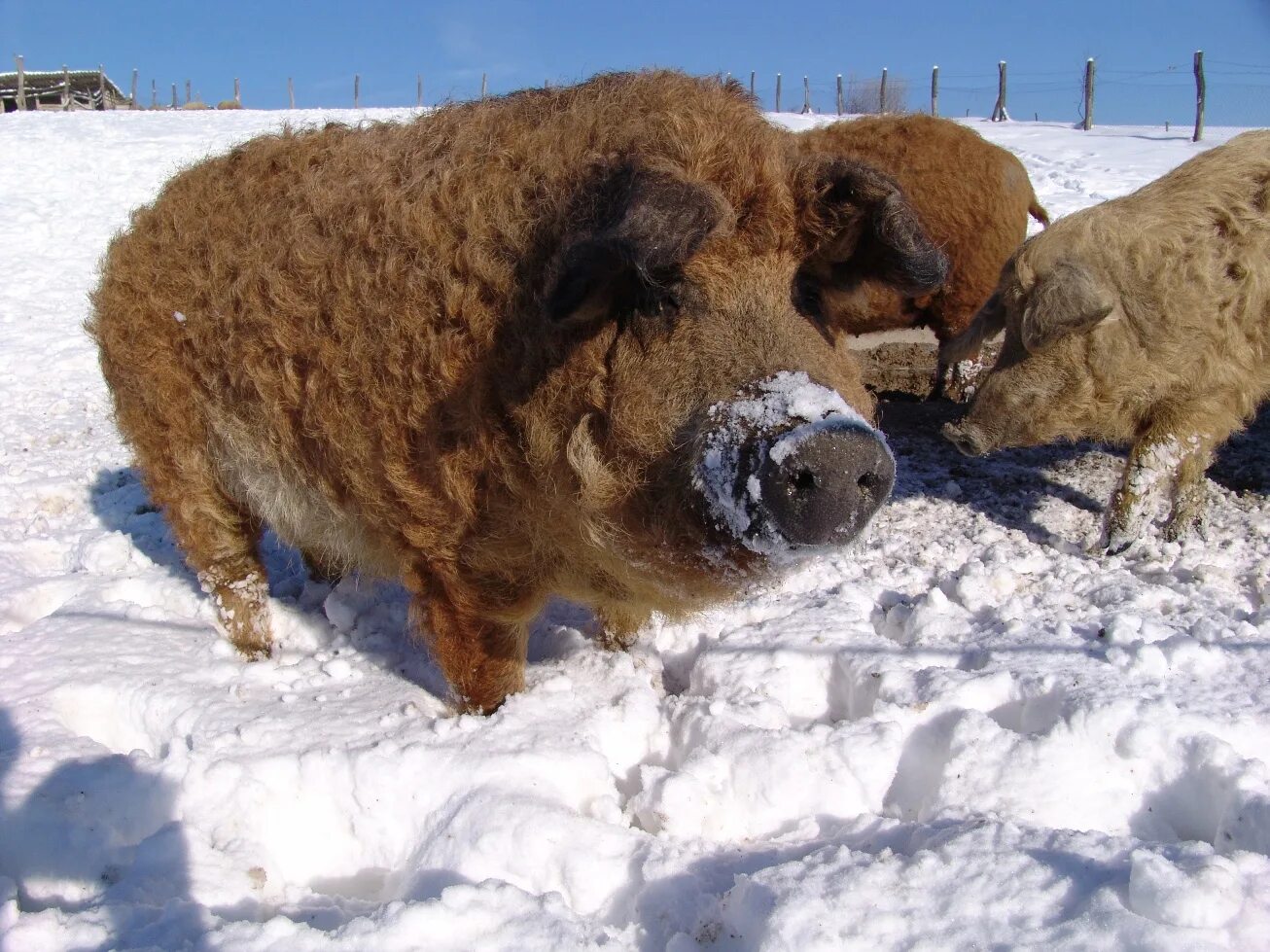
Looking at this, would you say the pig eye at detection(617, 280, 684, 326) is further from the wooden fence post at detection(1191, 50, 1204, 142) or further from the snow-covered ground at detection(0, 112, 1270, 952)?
the wooden fence post at detection(1191, 50, 1204, 142)

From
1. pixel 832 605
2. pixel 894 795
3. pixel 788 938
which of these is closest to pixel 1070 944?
pixel 788 938

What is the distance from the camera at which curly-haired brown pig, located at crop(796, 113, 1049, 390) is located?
6.73m

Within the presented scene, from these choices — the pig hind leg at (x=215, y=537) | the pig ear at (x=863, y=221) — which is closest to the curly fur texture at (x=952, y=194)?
the pig ear at (x=863, y=221)

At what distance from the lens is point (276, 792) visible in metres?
2.48

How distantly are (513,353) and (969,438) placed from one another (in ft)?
10.9

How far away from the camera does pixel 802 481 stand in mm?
1821

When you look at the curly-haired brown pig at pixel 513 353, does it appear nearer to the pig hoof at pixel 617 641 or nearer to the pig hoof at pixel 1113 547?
the pig hoof at pixel 617 641

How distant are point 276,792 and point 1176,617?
3449 mm

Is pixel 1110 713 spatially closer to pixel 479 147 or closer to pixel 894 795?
pixel 894 795

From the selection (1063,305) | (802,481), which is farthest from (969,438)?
(802,481)

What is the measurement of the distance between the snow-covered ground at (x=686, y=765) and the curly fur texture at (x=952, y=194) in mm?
3003

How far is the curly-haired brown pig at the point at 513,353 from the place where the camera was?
2.01m

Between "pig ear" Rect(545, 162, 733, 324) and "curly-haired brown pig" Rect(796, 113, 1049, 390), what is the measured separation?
478 cm

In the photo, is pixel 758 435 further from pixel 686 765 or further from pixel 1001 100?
pixel 1001 100
